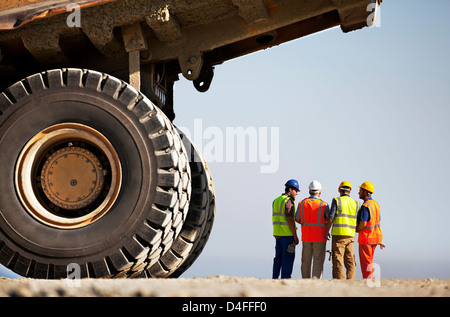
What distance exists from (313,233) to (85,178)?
3914mm

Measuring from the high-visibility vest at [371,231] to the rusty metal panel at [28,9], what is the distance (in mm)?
4888

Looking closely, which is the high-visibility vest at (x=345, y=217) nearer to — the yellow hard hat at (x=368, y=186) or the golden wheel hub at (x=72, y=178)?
the yellow hard hat at (x=368, y=186)

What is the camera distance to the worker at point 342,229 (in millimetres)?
8266

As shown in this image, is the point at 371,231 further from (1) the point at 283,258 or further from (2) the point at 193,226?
(2) the point at 193,226

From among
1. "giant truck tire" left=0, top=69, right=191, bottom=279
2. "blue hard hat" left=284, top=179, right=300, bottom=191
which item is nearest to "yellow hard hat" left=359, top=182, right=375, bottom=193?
"blue hard hat" left=284, top=179, right=300, bottom=191

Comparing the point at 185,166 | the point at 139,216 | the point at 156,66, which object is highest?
the point at 156,66

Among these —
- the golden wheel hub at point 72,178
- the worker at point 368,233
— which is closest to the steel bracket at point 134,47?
the golden wheel hub at point 72,178

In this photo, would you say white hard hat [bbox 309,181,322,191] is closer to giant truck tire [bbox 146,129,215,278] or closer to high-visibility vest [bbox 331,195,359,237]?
high-visibility vest [bbox 331,195,359,237]

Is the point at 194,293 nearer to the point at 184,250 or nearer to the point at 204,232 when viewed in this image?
the point at 184,250

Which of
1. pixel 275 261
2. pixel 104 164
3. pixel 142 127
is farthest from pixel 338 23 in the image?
pixel 275 261

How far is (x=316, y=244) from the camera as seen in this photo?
27.5 feet

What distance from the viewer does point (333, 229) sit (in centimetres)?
836

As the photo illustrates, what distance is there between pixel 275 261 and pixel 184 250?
8.10 feet

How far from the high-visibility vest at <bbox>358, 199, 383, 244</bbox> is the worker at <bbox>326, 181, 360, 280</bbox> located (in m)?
0.20
